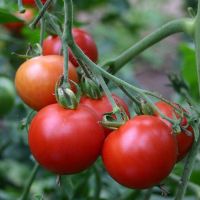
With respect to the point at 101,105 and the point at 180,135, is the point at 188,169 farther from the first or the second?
the point at 101,105

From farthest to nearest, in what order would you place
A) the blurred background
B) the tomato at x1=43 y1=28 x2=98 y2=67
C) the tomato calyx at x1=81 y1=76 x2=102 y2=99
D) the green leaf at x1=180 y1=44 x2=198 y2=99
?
the green leaf at x1=180 y1=44 x2=198 y2=99 → the blurred background → the tomato at x1=43 y1=28 x2=98 y2=67 → the tomato calyx at x1=81 y1=76 x2=102 y2=99

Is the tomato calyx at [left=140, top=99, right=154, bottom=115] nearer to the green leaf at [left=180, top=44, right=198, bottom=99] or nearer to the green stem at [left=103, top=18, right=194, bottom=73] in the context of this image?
the green stem at [left=103, top=18, right=194, bottom=73]

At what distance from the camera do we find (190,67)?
1695 mm

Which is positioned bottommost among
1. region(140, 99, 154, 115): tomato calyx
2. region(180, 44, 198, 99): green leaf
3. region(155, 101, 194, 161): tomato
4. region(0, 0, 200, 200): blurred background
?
region(0, 0, 200, 200): blurred background

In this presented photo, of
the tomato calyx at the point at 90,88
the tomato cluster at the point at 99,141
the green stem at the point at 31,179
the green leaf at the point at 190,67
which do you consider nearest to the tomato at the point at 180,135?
the tomato cluster at the point at 99,141

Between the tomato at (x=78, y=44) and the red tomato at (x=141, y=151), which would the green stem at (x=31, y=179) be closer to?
the tomato at (x=78, y=44)

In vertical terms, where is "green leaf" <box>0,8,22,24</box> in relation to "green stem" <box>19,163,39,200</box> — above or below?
above

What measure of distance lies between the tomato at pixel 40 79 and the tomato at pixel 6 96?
63 centimetres

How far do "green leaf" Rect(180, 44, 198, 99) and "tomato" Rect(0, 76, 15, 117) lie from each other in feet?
1.63

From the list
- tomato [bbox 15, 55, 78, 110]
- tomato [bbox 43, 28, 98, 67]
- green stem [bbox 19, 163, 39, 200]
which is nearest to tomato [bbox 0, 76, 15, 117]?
green stem [bbox 19, 163, 39, 200]

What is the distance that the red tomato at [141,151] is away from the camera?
3.06 ft

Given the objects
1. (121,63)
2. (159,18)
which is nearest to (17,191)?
(121,63)

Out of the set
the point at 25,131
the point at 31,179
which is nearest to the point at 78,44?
the point at 31,179

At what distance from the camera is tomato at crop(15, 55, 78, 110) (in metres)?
1.02
